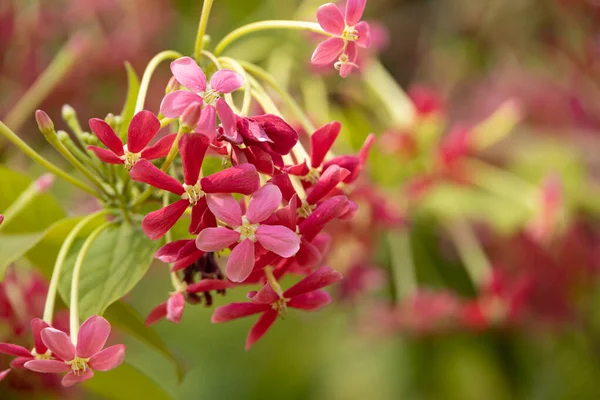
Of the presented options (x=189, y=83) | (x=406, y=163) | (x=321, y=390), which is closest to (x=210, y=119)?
(x=189, y=83)

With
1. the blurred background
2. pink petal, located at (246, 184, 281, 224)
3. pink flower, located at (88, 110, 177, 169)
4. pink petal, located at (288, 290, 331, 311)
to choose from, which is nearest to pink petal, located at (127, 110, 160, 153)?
pink flower, located at (88, 110, 177, 169)

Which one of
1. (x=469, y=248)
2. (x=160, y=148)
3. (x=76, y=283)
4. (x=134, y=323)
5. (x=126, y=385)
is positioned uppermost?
(x=160, y=148)

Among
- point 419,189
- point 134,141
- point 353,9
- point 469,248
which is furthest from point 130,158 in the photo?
point 469,248

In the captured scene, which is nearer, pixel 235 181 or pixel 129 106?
pixel 235 181

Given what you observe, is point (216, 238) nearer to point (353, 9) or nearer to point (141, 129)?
point (141, 129)

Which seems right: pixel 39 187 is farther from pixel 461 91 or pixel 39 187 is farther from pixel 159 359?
pixel 461 91

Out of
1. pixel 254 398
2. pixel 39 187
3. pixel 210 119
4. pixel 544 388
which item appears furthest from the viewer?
pixel 254 398
